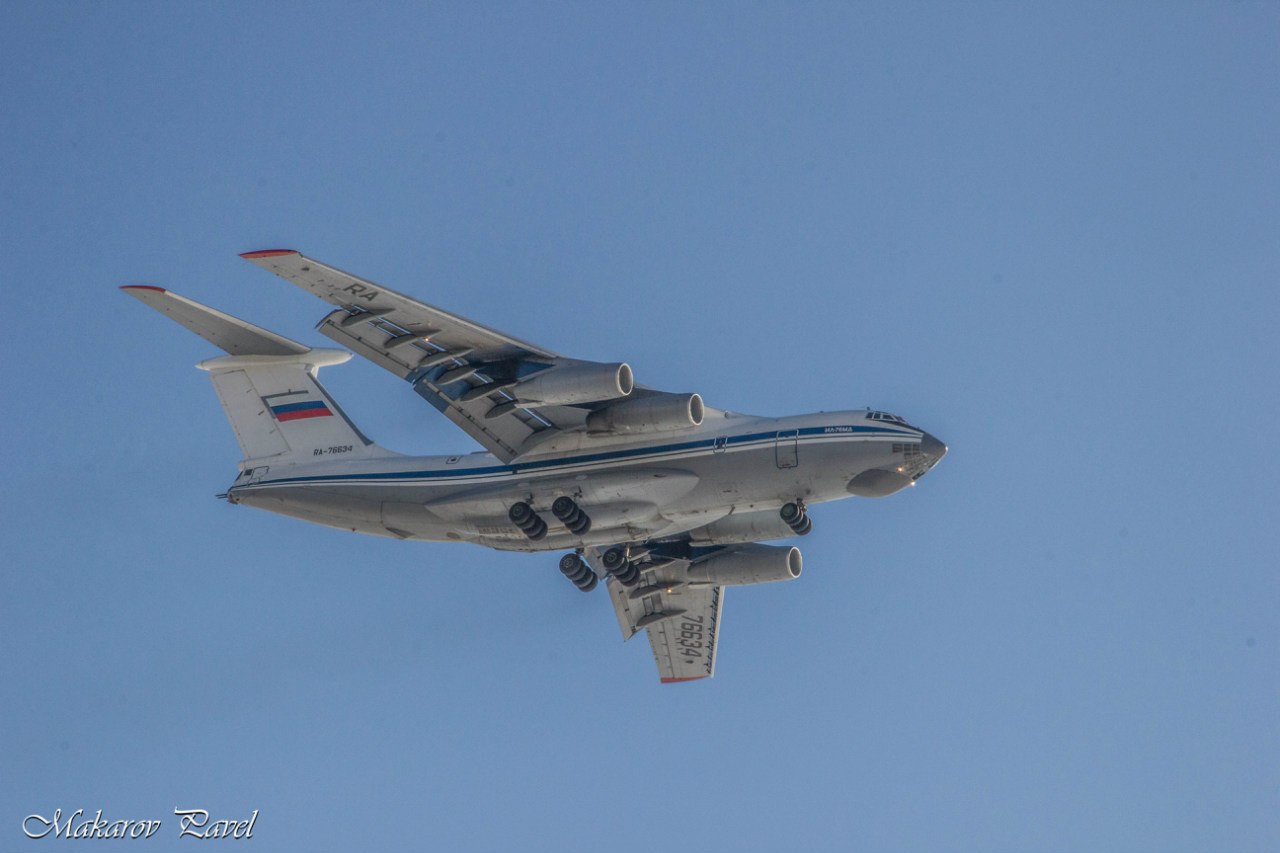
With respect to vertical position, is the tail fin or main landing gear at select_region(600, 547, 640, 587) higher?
the tail fin

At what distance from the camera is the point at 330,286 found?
45.4 ft

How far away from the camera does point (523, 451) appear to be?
15.4m

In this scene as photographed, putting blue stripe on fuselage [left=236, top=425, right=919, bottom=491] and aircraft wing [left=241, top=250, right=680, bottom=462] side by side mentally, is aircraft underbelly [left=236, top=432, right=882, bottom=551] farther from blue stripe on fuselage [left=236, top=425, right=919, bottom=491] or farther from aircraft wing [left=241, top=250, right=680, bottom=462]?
aircraft wing [left=241, top=250, right=680, bottom=462]

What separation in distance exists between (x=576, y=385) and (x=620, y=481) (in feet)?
4.21

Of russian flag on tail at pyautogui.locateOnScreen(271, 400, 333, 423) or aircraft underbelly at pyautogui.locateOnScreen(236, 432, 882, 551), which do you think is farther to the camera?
russian flag on tail at pyautogui.locateOnScreen(271, 400, 333, 423)

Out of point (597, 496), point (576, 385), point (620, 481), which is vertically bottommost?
point (597, 496)

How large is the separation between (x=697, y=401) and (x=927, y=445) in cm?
225

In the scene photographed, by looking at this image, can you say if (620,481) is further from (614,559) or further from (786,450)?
(614,559)

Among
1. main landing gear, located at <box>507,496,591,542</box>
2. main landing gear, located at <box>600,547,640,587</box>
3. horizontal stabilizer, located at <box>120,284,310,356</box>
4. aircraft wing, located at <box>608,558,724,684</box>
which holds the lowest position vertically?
aircraft wing, located at <box>608,558,724,684</box>

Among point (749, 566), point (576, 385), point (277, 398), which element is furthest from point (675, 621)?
point (277, 398)

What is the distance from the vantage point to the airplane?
14.4m

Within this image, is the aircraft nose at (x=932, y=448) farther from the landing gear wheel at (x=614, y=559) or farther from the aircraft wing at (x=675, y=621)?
the aircraft wing at (x=675, y=621)

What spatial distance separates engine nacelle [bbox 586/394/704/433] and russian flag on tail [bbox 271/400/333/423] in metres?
3.61

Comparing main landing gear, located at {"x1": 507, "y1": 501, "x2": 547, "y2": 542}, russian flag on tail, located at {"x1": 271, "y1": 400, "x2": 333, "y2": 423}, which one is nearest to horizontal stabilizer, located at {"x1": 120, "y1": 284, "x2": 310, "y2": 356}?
russian flag on tail, located at {"x1": 271, "y1": 400, "x2": 333, "y2": 423}
